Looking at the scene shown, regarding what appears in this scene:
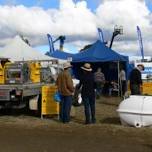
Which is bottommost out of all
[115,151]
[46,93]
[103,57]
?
[115,151]

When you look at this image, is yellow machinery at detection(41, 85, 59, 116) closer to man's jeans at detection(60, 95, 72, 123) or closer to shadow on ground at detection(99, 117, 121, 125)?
man's jeans at detection(60, 95, 72, 123)

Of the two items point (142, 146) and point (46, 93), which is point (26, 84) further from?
point (142, 146)

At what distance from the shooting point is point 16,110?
62.8 feet

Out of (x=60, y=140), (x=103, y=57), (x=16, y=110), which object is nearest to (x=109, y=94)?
(x=103, y=57)

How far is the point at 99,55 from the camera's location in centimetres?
3000

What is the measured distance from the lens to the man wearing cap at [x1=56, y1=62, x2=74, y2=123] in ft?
50.0

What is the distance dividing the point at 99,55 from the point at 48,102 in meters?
13.4

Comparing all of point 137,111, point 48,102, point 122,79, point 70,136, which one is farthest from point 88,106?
point 122,79

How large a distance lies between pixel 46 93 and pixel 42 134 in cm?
391

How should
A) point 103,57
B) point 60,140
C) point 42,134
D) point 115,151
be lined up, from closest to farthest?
point 115,151 → point 60,140 → point 42,134 → point 103,57

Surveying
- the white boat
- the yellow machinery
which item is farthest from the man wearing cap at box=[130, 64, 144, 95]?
the white boat

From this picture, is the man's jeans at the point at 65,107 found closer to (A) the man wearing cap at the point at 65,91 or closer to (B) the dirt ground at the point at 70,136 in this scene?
(A) the man wearing cap at the point at 65,91

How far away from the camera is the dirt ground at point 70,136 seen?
10.8m

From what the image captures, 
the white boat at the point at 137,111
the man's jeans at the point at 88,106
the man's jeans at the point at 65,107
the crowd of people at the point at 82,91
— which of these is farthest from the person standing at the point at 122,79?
the white boat at the point at 137,111
